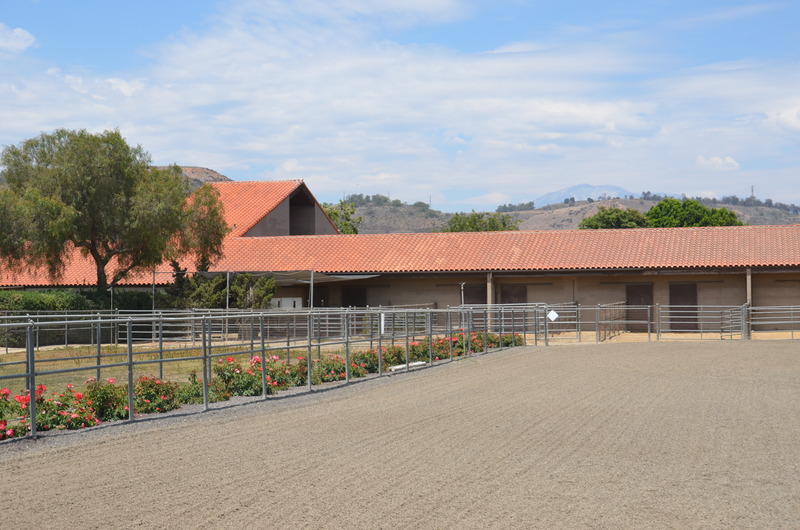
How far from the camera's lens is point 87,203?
3678 cm

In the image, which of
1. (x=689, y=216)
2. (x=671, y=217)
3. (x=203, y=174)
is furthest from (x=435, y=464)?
(x=203, y=174)

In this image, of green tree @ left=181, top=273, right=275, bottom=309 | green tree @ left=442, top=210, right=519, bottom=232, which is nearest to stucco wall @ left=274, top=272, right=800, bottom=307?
green tree @ left=181, top=273, right=275, bottom=309

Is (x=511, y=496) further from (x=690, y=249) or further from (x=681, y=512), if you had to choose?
(x=690, y=249)

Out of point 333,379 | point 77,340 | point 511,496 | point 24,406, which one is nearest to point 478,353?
point 333,379

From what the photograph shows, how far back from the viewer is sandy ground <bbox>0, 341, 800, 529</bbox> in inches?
283

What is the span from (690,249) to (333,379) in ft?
86.3

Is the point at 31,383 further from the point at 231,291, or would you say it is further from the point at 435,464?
the point at 231,291

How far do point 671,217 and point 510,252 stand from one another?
171 ft

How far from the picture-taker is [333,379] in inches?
716

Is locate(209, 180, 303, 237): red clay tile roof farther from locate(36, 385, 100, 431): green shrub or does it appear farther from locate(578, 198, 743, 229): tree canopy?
locate(578, 198, 743, 229): tree canopy

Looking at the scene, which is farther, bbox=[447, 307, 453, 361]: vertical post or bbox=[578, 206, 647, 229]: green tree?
bbox=[578, 206, 647, 229]: green tree

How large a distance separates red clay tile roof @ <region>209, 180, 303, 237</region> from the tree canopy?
134 ft

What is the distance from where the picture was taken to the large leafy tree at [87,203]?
35.0 metres

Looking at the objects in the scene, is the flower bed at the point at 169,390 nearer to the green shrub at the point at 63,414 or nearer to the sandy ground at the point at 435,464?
the green shrub at the point at 63,414
